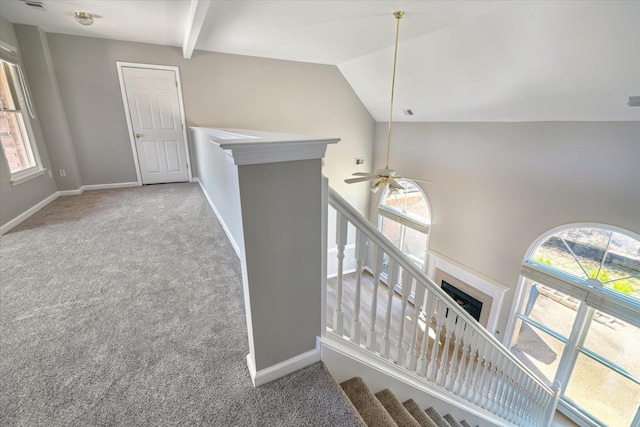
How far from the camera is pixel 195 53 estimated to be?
15.1 feet

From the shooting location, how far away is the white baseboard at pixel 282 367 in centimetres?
116

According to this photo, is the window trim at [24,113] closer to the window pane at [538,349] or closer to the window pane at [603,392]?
the window pane at [538,349]

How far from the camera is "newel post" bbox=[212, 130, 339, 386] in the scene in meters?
0.97

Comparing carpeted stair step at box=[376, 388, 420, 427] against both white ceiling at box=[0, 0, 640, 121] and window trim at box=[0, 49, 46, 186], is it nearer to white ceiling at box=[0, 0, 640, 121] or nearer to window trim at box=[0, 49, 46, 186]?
white ceiling at box=[0, 0, 640, 121]

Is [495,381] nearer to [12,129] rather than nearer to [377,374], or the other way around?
[377,374]

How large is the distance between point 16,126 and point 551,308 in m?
7.56

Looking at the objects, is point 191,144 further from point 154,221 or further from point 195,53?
point 154,221

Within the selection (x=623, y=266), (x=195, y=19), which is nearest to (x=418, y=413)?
(x=623, y=266)

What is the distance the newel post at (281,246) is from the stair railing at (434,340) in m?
0.12

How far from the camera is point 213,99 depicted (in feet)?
16.1

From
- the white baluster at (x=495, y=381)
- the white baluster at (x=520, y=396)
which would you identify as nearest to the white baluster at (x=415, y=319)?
the white baluster at (x=495, y=381)

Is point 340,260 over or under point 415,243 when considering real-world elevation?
over

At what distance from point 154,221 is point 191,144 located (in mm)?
2378

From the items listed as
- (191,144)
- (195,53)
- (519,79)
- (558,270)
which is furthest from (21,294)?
(558,270)
